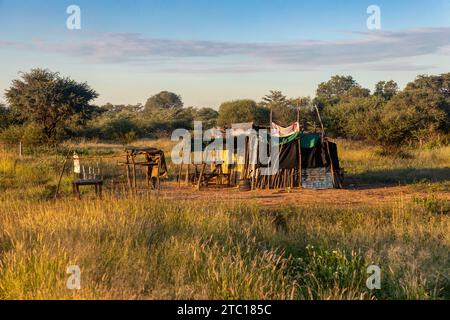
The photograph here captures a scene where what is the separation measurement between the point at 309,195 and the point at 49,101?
19682 mm

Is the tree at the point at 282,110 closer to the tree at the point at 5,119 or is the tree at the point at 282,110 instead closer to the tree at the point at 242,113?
the tree at the point at 242,113

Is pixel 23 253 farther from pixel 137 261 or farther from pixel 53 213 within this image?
pixel 53 213

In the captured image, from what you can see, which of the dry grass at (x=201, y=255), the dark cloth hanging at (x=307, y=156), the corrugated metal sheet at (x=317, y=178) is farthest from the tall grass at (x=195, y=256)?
the dark cloth hanging at (x=307, y=156)

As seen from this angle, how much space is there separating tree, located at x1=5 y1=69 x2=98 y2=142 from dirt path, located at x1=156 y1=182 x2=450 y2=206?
52.4ft

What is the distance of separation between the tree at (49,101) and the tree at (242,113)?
13.6m

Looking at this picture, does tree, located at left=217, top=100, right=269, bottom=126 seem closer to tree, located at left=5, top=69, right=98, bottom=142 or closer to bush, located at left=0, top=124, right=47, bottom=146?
tree, located at left=5, top=69, right=98, bottom=142

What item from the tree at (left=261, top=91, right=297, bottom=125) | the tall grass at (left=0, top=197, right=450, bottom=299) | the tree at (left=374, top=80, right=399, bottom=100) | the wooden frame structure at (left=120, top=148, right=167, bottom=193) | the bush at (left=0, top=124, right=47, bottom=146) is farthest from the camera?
the tree at (left=374, top=80, right=399, bottom=100)

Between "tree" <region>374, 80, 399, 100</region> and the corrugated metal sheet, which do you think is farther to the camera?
"tree" <region>374, 80, 399, 100</region>

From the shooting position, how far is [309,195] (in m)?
13.1

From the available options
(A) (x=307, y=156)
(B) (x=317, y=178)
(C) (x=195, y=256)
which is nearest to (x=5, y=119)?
(A) (x=307, y=156)

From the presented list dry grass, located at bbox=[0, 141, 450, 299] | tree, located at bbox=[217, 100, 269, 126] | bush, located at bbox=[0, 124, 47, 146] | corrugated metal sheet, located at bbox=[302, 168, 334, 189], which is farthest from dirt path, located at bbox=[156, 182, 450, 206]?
tree, located at bbox=[217, 100, 269, 126]

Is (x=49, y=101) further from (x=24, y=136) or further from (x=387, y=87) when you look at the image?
(x=387, y=87)

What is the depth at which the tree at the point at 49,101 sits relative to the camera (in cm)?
2827

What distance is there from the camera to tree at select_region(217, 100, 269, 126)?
41125 mm
